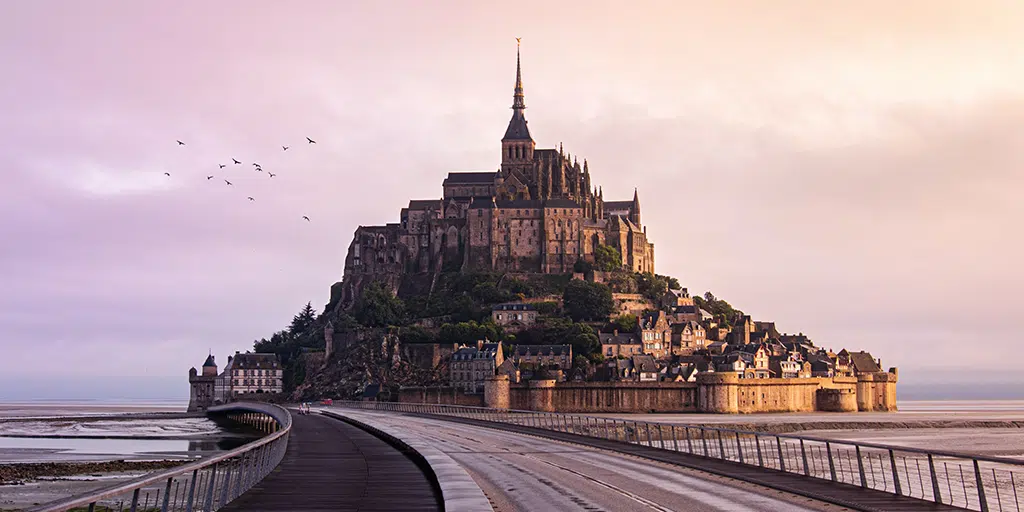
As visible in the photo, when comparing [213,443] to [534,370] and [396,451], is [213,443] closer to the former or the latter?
[396,451]

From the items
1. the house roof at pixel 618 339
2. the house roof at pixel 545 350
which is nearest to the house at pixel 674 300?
the house roof at pixel 618 339

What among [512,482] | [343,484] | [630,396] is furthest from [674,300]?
[343,484]

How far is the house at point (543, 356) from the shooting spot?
5030 inches

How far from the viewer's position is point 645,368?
126 metres

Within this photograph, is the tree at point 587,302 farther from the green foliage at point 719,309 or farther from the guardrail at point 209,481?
the guardrail at point 209,481

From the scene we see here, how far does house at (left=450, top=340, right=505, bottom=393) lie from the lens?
124m

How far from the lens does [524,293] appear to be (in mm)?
145000

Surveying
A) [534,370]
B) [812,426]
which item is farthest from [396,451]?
[534,370]

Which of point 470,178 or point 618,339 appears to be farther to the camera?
point 470,178

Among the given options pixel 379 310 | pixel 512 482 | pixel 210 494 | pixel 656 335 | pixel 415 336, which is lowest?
pixel 512 482

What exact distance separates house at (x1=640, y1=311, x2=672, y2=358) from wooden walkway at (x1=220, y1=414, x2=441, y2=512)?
9809 cm

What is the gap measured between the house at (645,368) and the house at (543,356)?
25.4 ft

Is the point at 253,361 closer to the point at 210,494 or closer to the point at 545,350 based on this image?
the point at 545,350

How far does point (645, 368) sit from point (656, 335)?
850 cm
